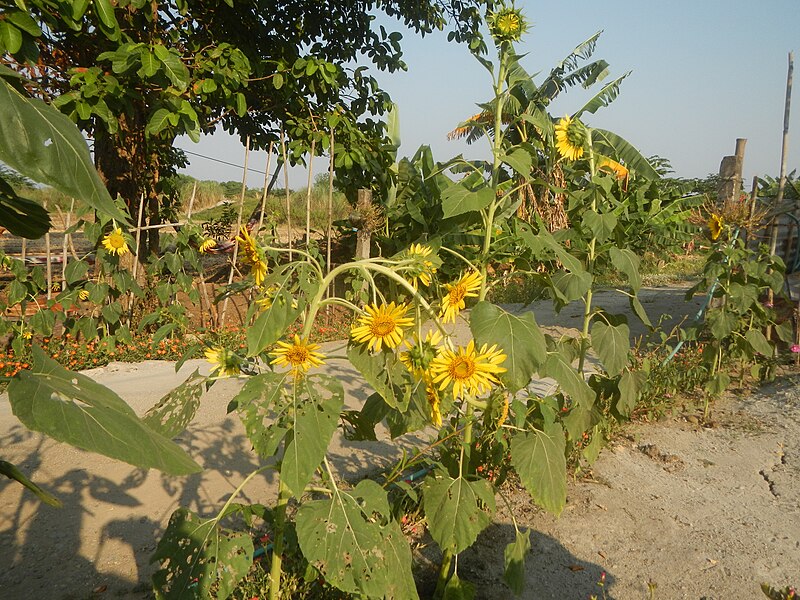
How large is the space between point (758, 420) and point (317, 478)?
281 centimetres

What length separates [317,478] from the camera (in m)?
2.61

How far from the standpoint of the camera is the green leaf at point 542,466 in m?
1.68

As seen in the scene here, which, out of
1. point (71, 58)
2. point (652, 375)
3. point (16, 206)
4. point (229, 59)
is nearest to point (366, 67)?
point (229, 59)

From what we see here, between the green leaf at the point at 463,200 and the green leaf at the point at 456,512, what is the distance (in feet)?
2.49

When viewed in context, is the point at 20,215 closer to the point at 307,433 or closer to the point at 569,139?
the point at 307,433

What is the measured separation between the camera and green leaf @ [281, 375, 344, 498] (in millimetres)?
1212

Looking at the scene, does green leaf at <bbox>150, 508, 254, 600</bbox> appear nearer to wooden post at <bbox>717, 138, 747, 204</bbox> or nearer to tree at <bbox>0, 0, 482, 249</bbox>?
tree at <bbox>0, 0, 482, 249</bbox>

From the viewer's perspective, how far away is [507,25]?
1751 mm

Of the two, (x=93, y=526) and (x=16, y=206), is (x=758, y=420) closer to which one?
(x=93, y=526)

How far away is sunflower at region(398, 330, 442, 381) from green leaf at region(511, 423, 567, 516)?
51 cm

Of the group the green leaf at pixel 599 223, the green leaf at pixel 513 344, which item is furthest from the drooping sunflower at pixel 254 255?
the green leaf at pixel 599 223

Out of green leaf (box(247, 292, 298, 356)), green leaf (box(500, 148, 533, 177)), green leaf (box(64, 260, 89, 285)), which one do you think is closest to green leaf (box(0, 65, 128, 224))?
green leaf (box(247, 292, 298, 356))

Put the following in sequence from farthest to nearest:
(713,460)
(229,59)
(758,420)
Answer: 1. (229,59)
2. (758,420)
3. (713,460)

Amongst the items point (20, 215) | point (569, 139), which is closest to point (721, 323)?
point (569, 139)
